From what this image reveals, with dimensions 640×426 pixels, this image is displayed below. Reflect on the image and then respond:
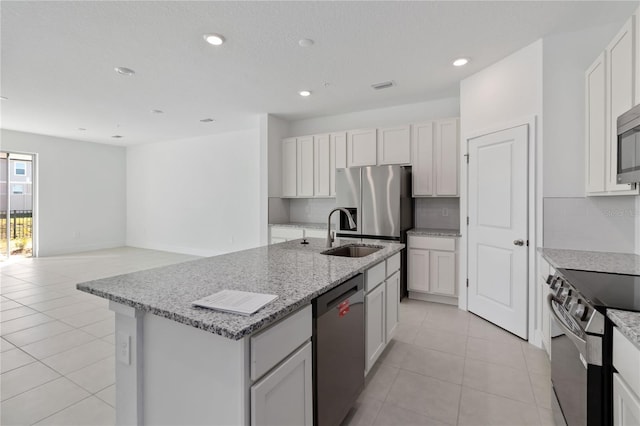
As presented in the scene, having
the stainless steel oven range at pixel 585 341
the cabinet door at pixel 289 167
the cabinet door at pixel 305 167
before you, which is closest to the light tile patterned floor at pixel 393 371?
the stainless steel oven range at pixel 585 341

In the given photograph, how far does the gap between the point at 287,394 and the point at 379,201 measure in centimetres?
303

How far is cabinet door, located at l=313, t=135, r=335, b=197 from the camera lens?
15.9 feet

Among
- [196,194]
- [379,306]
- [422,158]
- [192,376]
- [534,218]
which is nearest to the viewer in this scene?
[192,376]

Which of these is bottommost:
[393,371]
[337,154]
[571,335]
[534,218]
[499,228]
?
[393,371]

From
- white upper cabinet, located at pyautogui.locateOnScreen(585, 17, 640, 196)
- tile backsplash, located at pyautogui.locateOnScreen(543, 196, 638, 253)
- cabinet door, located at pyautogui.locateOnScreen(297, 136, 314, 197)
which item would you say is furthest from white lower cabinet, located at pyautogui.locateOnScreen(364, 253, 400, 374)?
cabinet door, located at pyautogui.locateOnScreen(297, 136, 314, 197)

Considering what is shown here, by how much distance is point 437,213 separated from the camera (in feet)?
14.2

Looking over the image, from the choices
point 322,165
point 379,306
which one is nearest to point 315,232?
point 322,165

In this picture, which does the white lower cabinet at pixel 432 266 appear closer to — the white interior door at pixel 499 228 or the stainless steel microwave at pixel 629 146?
the white interior door at pixel 499 228

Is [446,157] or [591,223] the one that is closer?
[591,223]

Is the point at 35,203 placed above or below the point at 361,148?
below

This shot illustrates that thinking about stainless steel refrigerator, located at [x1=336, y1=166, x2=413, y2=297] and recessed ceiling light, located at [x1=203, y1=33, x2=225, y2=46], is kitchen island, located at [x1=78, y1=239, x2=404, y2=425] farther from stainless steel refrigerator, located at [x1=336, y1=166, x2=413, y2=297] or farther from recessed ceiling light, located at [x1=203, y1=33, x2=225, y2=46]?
stainless steel refrigerator, located at [x1=336, y1=166, x2=413, y2=297]

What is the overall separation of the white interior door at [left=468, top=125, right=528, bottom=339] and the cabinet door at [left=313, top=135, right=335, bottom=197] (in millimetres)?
2148

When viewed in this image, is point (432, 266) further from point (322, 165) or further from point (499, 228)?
point (322, 165)

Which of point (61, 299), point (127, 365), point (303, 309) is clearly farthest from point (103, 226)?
point (303, 309)
